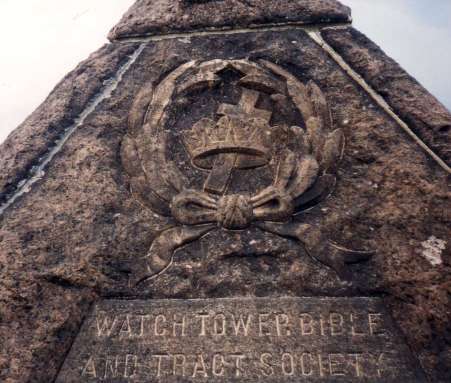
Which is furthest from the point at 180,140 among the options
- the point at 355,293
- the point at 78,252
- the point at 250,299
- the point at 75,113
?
the point at 355,293

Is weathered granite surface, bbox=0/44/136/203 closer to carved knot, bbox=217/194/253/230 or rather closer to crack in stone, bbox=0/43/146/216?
crack in stone, bbox=0/43/146/216

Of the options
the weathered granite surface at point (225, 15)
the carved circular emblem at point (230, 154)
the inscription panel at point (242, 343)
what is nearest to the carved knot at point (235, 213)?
the carved circular emblem at point (230, 154)

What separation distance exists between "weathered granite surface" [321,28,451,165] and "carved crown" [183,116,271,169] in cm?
68

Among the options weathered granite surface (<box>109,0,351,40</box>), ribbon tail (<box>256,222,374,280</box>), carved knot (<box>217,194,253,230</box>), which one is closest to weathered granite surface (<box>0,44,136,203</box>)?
weathered granite surface (<box>109,0,351,40</box>)

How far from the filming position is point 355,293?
215 cm

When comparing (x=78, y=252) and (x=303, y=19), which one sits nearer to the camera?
(x=78, y=252)

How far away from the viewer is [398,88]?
2594 millimetres

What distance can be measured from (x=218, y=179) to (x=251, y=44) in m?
0.92

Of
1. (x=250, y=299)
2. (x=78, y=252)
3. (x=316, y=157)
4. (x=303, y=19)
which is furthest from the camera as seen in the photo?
(x=303, y=19)

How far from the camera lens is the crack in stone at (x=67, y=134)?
2510 mm

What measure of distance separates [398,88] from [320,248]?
103 cm

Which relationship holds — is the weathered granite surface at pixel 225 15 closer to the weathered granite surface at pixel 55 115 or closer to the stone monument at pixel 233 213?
the stone monument at pixel 233 213

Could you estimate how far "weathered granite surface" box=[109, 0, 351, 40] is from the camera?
113 inches

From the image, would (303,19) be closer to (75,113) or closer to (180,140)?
(180,140)
